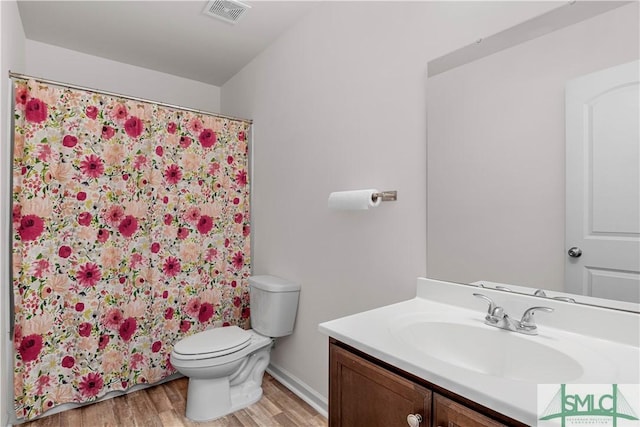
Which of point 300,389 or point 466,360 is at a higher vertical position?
point 466,360

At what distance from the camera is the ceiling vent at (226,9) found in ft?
6.47

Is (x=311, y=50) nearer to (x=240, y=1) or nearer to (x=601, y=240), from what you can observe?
(x=240, y=1)

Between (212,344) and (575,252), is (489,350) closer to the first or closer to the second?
(575,252)

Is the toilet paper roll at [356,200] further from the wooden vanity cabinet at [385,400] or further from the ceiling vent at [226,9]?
the ceiling vent at [226,9]

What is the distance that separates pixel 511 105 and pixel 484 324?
2.43 feet

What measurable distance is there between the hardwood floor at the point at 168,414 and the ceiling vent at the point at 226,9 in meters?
2.34

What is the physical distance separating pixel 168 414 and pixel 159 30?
238 cm

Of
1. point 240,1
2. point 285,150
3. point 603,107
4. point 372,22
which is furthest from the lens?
point 285,150

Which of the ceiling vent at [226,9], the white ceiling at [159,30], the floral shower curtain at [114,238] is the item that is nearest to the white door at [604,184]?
the white ceiling at [159,30]

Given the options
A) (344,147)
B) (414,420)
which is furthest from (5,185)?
(414,420)

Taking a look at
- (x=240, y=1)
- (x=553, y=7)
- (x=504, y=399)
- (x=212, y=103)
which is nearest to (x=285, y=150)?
(x=240, y=1)

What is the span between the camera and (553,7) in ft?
3.54

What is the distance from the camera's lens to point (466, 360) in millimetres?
1087

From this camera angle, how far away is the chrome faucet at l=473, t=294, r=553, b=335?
102cm
